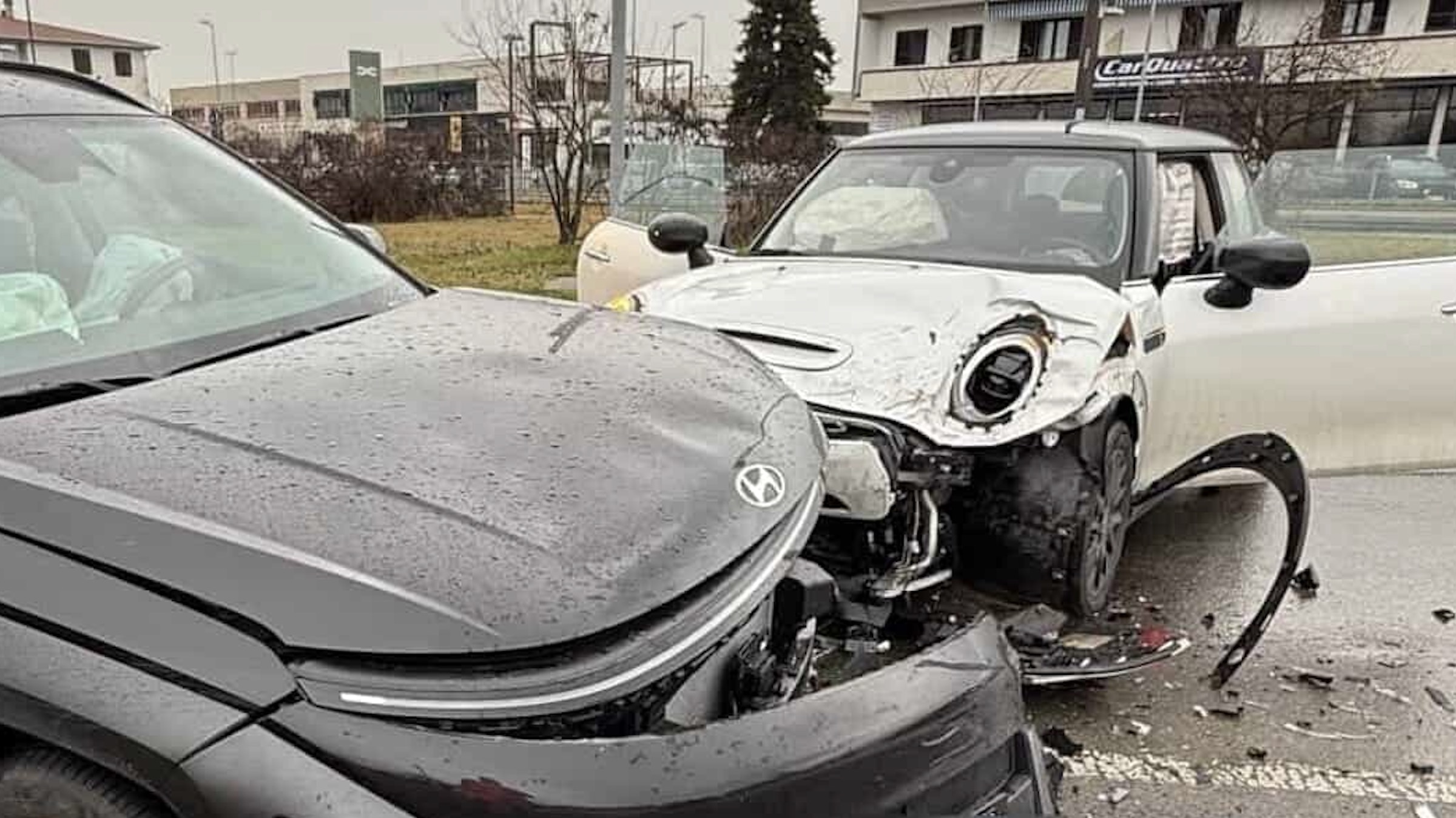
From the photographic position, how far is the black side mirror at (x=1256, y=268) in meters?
3.75

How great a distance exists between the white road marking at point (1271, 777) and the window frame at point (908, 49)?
4655cm

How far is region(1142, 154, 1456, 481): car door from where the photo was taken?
157 inches

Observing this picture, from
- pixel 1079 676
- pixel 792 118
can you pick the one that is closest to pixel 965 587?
pixel 1079 676

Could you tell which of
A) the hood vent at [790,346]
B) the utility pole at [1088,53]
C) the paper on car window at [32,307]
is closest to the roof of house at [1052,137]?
the hood vent at [790,346]

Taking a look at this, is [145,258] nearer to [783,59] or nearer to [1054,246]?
[1054,246]

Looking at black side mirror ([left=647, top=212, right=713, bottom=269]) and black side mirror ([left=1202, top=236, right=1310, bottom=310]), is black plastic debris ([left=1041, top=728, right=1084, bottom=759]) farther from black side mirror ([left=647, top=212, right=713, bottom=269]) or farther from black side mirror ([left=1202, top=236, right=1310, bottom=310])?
black side mirror ([left=647, top=212, right=713, bottom=269])

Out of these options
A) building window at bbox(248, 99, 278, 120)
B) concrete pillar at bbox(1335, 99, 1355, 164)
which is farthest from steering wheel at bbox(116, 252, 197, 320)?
building window at bbox(248, 99, 278, 120)

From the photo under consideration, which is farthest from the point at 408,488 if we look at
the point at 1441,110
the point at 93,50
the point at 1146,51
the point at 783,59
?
the point at 93,50

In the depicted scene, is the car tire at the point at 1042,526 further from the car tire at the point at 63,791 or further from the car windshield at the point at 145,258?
the car tire at the point at 63,791

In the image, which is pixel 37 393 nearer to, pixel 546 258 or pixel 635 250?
pixel 635 250

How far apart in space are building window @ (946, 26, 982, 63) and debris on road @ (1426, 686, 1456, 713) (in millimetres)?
44774

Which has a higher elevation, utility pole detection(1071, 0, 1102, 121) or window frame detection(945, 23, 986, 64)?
window frame detection(945, 23, 986, 64)

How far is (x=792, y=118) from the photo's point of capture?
131 feet

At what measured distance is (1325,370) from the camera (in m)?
4.12
